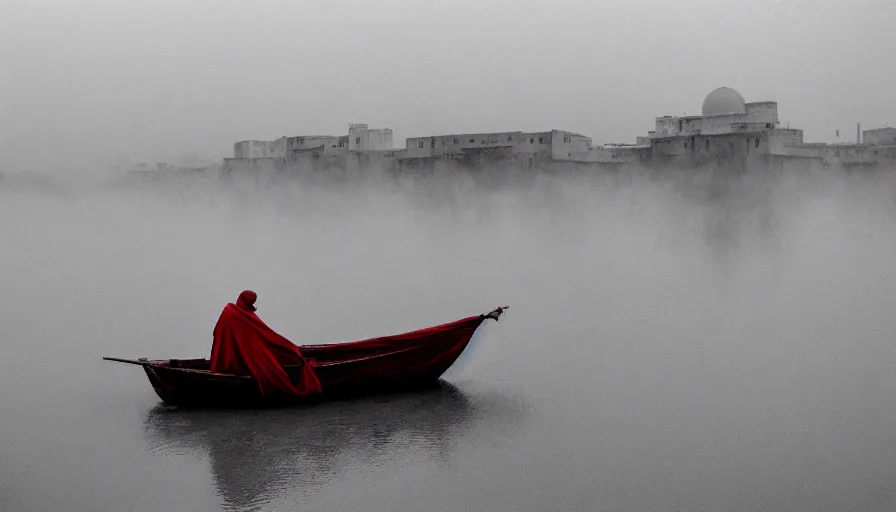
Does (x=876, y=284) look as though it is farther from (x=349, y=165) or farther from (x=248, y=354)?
(x=349, y=165)

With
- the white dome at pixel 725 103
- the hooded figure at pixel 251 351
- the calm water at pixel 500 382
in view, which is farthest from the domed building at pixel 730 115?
the hooded figure at pixel 251 351

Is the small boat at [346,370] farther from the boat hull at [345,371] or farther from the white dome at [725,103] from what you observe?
the white dome at [725,103]

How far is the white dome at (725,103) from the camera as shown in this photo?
30.3m

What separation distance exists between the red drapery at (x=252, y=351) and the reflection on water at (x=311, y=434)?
0.23 meters

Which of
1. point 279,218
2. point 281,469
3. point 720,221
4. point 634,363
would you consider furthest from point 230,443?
point 279,218

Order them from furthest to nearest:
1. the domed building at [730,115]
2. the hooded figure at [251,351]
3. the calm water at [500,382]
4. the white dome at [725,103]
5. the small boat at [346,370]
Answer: the white dome at [725,103] → the domed building at [730,115] → the small boat at [346,370] → the hooded figure at [251,351] → the calm water at [500,382]

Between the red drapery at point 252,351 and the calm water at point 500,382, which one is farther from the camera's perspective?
the red drapery at point 252,351

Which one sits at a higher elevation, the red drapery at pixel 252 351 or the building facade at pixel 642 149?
the building facade at pixel 642 149

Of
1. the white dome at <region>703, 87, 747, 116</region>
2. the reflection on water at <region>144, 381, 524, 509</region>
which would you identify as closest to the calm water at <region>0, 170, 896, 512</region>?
the reflection on water at <region>144, 381, 524, 509</region>

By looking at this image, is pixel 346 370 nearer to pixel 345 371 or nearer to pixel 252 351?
pixel 345 371

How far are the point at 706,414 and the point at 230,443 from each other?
344 centimetres

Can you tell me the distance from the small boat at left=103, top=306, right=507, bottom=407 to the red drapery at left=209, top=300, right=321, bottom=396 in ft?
0.24

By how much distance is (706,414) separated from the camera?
264 inches

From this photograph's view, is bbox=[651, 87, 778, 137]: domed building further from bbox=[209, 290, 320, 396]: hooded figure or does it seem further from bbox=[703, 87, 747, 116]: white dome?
bbox=[209, 290, 320, 396]: hooded figure
